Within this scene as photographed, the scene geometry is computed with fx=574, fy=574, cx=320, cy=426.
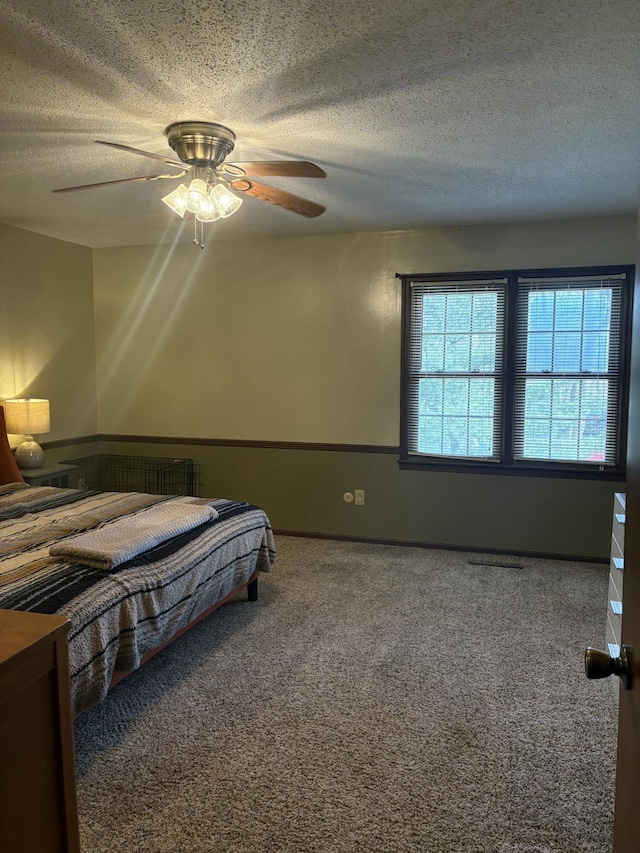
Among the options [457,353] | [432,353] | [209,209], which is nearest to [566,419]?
[457,353]

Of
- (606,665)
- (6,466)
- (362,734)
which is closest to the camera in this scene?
(606,665)

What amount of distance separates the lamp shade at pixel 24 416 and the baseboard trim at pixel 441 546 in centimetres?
209

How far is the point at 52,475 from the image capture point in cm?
443

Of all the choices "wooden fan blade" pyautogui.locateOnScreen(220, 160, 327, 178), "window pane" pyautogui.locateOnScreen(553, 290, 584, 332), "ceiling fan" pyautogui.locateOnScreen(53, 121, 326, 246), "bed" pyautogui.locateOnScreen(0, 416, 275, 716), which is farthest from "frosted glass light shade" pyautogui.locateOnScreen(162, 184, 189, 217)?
"window pane" pyautogui.locateOnScreen(553, 290, 584, 332)

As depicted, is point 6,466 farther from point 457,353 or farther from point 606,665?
point 606,665

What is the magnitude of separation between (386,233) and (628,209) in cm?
170

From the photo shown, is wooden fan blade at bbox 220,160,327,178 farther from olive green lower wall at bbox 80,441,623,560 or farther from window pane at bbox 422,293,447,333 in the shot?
olive green lower wall at bbox 80,441,623,560

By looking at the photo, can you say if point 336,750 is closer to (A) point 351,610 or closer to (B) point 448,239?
(A) point 351,610

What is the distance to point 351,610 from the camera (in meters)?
3.42

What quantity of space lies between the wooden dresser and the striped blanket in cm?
93

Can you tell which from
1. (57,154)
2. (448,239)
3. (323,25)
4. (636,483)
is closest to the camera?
(636,483)

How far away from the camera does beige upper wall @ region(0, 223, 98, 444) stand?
176 inches

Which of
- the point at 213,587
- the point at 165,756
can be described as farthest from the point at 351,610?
the point at 165,756

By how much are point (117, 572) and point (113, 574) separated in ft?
0.09
